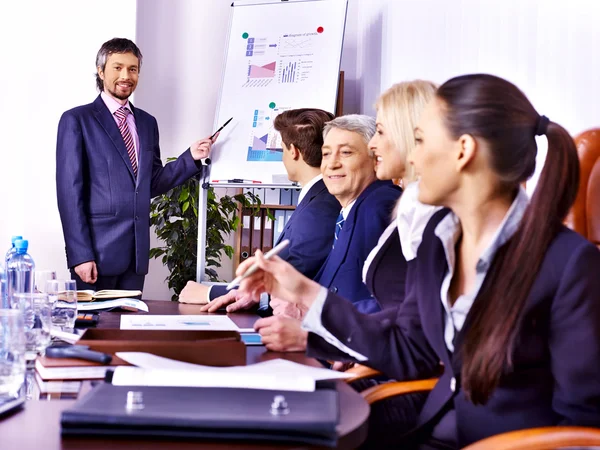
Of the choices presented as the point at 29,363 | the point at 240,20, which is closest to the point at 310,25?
the point at 240,20

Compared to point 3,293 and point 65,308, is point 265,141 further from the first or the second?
point 65,308

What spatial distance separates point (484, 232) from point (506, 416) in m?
0.35

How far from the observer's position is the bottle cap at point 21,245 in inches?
85.7

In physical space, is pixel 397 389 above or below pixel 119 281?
above

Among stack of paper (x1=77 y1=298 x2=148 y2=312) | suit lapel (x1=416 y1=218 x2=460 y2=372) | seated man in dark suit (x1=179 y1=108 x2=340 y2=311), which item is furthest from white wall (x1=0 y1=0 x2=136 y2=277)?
suit lapel (x1=416 y1=218 x2=460 y2=372)

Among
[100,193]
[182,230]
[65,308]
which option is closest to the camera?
[65,308]

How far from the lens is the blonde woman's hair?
6.93ft

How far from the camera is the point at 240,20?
15.8 feet

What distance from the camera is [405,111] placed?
2119 mm

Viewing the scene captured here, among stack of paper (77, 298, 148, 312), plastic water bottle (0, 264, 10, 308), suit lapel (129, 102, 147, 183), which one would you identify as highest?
suit lapel (129, 102, 147, 183)

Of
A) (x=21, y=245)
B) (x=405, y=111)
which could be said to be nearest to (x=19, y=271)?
(x=21, y=245)

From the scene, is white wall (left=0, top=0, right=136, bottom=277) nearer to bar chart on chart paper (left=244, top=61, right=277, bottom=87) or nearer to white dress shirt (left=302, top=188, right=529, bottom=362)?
bar chart on chart paper (left=244, top=61, right=277, bottom=87)

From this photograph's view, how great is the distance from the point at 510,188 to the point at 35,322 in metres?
1.07

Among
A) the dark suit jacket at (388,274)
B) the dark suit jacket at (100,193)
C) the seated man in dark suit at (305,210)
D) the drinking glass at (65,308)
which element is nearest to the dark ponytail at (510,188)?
the dark suit jacket at (388,274)
